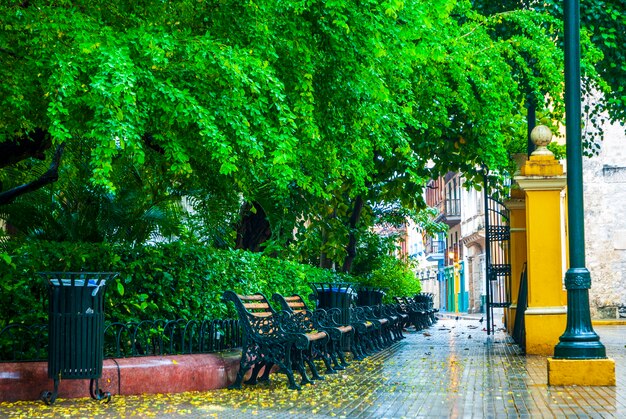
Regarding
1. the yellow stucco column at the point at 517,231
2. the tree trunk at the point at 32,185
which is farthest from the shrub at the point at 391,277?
the tree trunk at the point at 32,185

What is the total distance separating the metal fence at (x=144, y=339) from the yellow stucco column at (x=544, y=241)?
20.6ft

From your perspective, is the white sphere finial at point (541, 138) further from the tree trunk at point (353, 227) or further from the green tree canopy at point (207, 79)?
the tree trunk at point (353, 227)

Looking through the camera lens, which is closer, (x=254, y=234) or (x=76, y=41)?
(x=76, y=41)

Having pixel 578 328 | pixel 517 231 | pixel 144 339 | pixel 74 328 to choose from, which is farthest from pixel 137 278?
pixel 517 231

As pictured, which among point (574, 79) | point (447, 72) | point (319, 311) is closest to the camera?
point (574, 79)

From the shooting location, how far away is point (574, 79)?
12180 mm

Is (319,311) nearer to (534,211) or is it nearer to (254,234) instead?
(534,211)

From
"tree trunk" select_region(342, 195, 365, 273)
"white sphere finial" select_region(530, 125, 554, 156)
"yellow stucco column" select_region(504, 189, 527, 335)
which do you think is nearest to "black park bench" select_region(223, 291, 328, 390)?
"white sphere finial" select_region(530, 125, 554, 156)

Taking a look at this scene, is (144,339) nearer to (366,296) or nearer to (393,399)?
(393,399)

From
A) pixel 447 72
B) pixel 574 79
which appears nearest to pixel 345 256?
pixel 447 72

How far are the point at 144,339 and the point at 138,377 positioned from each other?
0.62m

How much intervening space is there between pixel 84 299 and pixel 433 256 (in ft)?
245

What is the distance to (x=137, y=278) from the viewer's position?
1135 cm

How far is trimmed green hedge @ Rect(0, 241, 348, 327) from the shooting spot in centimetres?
1044
